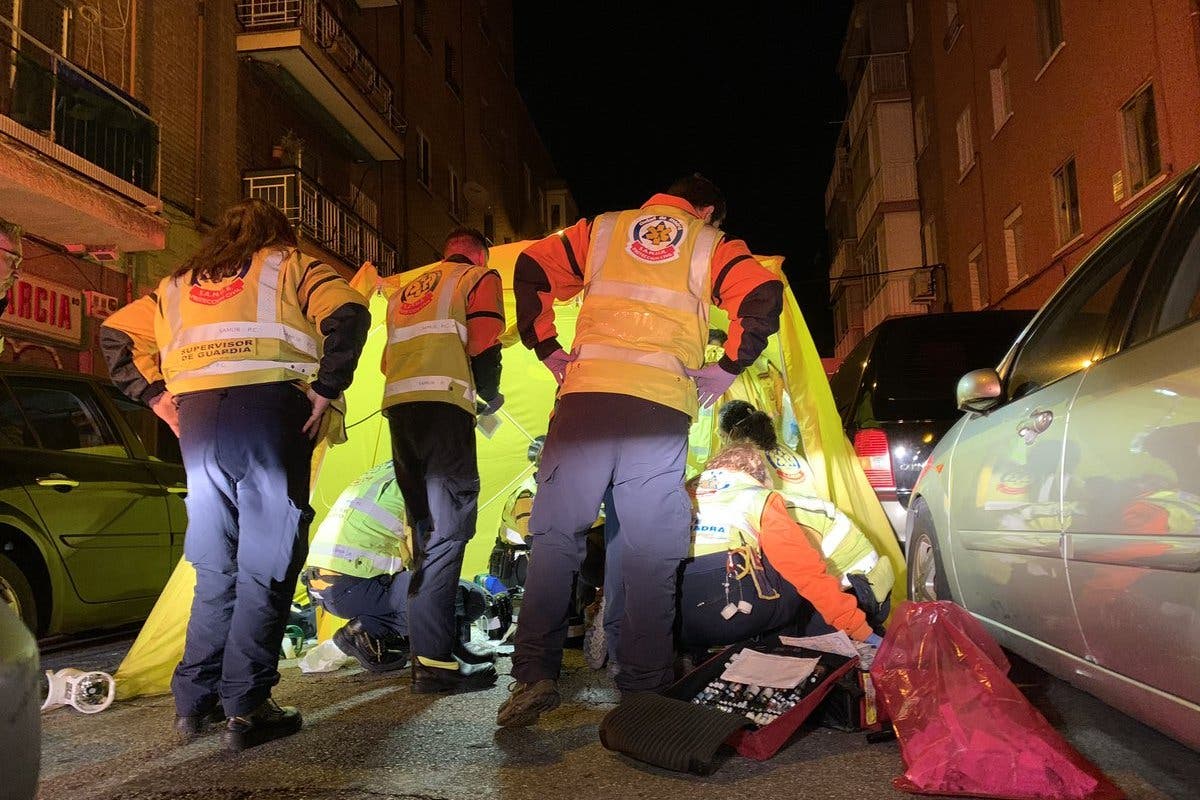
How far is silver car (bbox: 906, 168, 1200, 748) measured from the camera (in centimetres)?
182

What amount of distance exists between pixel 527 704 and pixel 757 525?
1114mm

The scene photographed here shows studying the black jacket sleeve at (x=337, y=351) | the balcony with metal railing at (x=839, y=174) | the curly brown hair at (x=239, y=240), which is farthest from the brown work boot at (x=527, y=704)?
the balcony with metal railing at (x=839, y=174)

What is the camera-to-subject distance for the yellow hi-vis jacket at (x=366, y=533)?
4066 millimetres

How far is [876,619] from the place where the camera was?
3732 millimetres

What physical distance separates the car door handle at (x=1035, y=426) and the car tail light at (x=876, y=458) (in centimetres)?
207

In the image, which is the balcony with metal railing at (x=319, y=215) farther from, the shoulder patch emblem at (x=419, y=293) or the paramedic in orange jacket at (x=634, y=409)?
the paramedic in orange jacket at (x=634, y=409)

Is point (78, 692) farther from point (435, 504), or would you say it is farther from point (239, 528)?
point (435, 504)

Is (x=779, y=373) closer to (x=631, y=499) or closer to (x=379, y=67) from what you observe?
(x=631, y=499)

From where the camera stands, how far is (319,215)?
45.2 ft

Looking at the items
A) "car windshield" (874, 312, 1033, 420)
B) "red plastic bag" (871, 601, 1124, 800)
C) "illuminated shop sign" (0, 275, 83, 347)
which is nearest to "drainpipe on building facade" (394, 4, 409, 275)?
"illuminated shop sign" (0, 275, 83, 347)

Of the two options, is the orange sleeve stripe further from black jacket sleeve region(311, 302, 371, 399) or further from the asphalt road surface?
the asphalt road surface

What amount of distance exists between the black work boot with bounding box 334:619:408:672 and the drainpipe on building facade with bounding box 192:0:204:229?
29.6 feet

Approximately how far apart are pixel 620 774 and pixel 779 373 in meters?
3.04

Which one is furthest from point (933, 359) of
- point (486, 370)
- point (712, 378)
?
point (486, 370)
